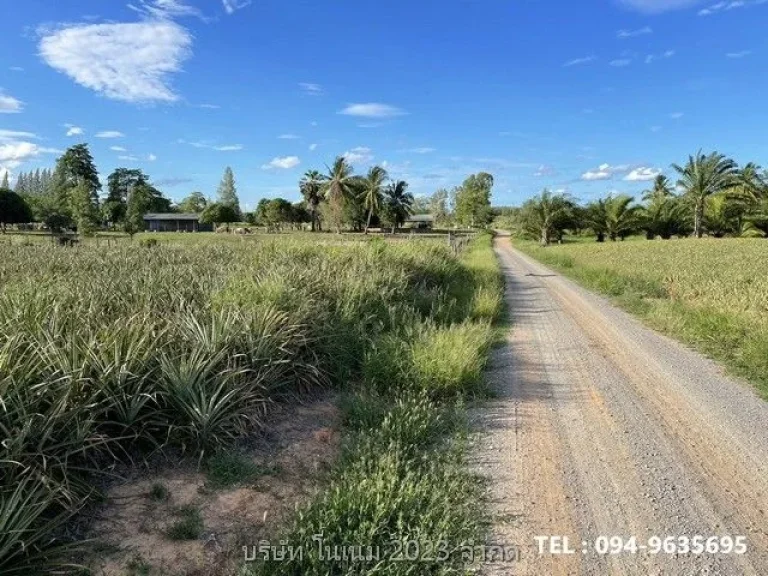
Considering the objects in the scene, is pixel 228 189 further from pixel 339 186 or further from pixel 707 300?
pixel 707 300

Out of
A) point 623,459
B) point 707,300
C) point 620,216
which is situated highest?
point 620,216

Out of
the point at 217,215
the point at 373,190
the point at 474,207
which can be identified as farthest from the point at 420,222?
the point at 217,215

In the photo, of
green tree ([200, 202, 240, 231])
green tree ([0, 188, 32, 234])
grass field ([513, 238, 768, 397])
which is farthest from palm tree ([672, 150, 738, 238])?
green tree ([0, 188, 32, 234])

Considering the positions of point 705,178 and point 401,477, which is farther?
point 705,178

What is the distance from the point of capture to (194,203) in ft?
475

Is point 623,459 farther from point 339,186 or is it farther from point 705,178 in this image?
point 339,186

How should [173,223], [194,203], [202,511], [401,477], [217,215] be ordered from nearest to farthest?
[202,511], [401,477], [217,215], [173,223], [194,203]

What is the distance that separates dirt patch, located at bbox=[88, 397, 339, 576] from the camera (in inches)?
110

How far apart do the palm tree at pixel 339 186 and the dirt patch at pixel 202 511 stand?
78.4 m

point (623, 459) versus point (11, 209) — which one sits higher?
point (11, 209)

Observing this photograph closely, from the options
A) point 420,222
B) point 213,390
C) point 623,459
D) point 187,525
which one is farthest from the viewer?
point 420,222

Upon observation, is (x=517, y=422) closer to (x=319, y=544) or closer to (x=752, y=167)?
(x=319, y=544)

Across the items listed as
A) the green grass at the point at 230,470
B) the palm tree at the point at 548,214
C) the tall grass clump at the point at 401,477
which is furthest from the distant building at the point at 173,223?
the green grass at the point at 230,470

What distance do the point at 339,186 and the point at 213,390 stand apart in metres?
81.5
